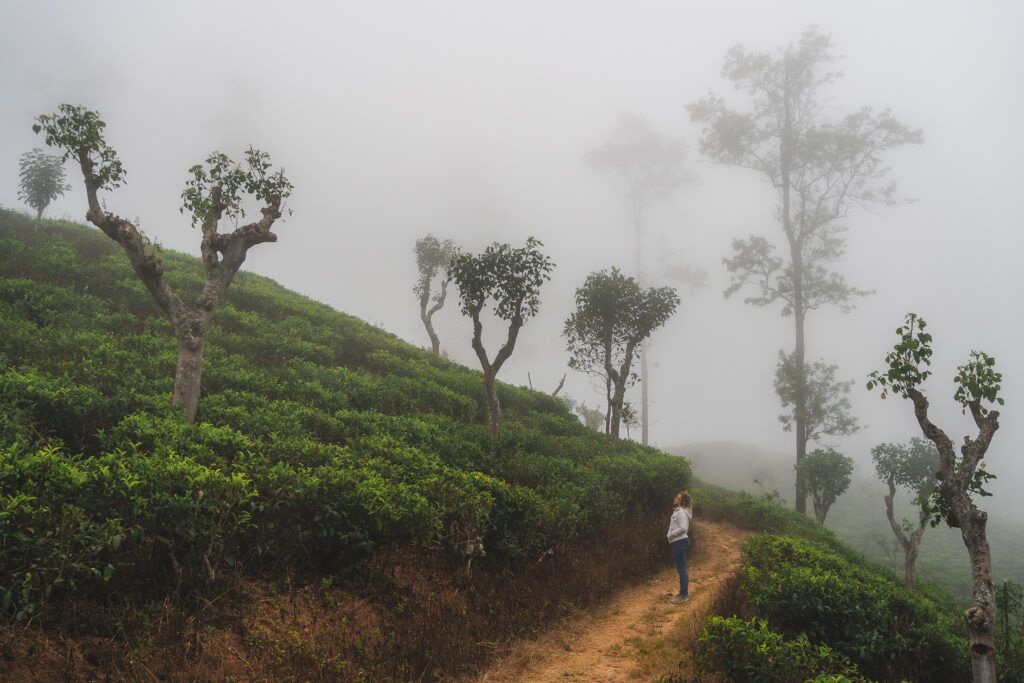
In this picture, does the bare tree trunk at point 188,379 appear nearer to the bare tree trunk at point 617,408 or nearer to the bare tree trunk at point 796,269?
the bare tree trunk at point 617,408

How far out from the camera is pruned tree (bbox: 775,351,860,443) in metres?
28.5

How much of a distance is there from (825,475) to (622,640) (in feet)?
60.4

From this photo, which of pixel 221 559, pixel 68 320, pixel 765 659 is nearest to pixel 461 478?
pixel 221 559

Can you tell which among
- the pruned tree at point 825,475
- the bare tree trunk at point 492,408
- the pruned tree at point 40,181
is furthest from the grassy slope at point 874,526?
the pruned tree at point 40,181

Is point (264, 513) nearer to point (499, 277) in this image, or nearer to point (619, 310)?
point (499, 277)

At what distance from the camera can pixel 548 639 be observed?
8.39 metres

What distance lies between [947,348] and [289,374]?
22107 cm

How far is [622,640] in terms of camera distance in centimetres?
889

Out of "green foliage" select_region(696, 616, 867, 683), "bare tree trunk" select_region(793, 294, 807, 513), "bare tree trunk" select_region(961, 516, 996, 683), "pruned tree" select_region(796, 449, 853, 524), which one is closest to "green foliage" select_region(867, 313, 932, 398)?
"bare tree trunk" select_region(961, 516, 996, 683)

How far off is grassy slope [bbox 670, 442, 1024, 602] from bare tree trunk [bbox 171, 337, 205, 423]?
27.8m

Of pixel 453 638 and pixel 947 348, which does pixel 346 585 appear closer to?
pixel 453 638

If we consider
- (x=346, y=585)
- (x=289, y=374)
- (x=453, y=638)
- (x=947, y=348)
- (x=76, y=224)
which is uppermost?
(x=947, y=348)

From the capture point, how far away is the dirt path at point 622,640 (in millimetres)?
7484

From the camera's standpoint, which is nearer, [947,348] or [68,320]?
[68,320]
